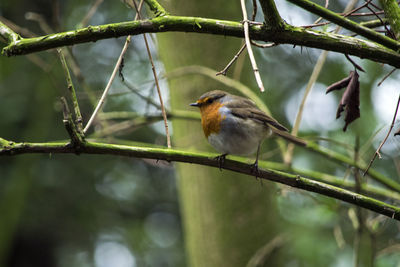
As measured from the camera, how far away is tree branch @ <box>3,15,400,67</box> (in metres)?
1.42

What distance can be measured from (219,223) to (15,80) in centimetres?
383

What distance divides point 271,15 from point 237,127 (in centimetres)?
150

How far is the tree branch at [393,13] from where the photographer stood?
1.63 metres

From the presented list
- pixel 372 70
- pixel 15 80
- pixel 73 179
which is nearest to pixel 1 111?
pixel 15 80

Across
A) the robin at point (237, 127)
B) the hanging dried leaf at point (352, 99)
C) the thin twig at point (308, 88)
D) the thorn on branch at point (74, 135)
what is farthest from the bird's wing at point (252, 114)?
the thorn on branch at point (74, 135)

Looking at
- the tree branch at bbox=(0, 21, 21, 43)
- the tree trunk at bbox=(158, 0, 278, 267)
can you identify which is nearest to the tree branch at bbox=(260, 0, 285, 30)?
the tree branch at bbox=(0, 21, 21, 43)

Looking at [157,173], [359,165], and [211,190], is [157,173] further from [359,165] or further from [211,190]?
[359,165]

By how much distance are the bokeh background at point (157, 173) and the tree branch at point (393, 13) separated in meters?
1.70

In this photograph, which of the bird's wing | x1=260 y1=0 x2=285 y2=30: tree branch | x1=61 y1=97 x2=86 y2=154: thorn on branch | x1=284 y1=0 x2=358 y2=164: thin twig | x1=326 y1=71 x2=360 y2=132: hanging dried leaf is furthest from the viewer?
the bird's wing

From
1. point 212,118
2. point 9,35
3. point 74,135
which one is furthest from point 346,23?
point 212,118

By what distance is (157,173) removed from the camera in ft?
21.2

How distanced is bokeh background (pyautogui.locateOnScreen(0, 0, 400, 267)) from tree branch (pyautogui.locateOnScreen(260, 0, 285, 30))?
78.3 inches

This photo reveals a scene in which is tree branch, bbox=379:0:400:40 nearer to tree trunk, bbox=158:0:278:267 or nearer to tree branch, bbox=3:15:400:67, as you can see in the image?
tree branch, bbox=3:15:400:67

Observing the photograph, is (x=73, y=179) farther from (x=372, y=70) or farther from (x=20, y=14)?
(x=372, y=70)
